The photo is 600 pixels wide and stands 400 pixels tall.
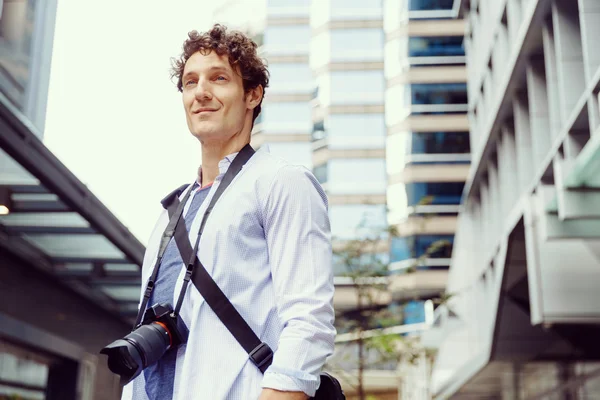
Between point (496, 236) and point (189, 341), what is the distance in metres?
19.3

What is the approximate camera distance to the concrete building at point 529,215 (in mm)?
10797

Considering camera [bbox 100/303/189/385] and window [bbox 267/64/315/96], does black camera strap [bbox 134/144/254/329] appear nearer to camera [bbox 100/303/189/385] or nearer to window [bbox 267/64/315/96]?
camera [bbox 100/303/189/385]

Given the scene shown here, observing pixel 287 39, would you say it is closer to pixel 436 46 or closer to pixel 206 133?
pixel 436 46

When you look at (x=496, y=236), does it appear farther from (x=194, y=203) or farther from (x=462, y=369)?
(x=194, y=203)

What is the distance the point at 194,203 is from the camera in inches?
107

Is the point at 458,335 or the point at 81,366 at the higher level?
the point at 458,335

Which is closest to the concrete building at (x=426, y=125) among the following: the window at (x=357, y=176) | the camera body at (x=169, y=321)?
the window at (x=357, y=176)

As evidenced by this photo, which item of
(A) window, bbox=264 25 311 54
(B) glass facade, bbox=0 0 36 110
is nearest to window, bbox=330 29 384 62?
(A) window, bbox=264 25 311 54

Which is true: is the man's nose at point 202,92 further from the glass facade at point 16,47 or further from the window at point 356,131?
the window at point 356,131

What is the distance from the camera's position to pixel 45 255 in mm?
9758

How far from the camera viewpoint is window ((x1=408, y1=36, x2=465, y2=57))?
5456 centimetres

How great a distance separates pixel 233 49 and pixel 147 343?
0.92 metres

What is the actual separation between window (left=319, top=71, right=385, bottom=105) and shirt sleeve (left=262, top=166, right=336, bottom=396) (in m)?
53.9

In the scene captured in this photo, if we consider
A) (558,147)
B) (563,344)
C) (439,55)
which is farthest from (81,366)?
(439,55)
